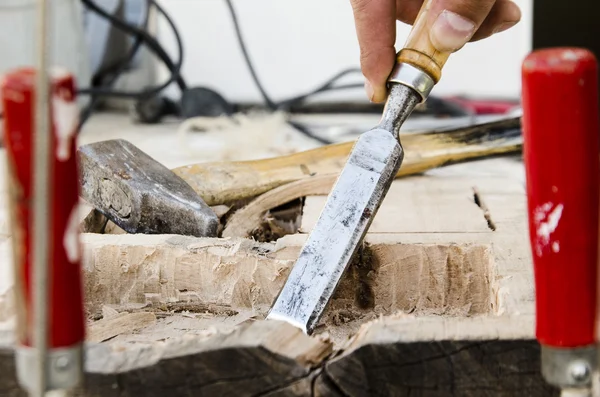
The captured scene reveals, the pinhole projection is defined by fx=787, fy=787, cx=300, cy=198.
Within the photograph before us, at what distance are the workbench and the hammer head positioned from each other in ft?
0.16

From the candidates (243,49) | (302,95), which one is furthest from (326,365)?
(243,49)

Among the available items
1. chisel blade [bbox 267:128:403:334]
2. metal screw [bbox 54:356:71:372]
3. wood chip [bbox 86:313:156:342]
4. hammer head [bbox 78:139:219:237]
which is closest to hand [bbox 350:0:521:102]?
chisel blade [bbox 267:128:403:334]

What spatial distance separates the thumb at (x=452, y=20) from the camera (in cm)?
71

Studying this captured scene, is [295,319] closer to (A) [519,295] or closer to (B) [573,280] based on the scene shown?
(A) [519,295]

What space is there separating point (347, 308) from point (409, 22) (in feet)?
1.36

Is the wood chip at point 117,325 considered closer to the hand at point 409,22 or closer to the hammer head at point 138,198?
the hammer head at point 138,198

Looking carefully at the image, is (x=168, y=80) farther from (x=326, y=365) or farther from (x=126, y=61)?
(x=326, y=365)

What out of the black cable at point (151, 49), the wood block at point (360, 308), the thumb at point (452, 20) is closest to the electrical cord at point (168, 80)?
the black cable at point (151, 49)

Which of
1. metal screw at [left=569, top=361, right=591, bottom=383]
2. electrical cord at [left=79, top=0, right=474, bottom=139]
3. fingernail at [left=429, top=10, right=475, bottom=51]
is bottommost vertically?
metal screw at [left=569, top=361, right=591, bottom=383]

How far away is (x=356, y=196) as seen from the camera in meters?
0.68

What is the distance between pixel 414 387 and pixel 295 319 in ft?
0.44

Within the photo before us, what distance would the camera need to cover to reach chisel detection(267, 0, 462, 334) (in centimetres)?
66

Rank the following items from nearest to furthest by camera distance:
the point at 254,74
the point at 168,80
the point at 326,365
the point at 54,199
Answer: the point at 54,199, the point at 326,365, the point at 168,80, the point at 254,74

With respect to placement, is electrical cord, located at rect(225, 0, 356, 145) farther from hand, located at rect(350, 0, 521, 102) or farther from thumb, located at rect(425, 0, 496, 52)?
thumb, located at rect(425, 0, 496, 52)
